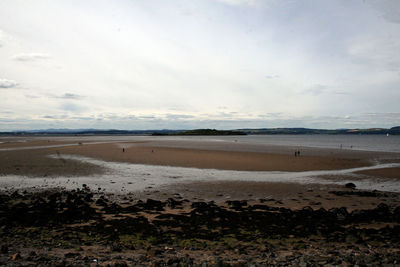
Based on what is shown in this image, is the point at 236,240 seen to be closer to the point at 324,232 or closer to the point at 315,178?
the point at 324,232

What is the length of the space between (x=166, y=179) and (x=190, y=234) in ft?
37.5

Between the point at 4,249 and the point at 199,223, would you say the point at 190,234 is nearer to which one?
the point at 199,223

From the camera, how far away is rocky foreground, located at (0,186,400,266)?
7188mm

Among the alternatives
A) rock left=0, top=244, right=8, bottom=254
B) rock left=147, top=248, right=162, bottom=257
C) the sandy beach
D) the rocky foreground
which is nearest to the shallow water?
the sandy beach

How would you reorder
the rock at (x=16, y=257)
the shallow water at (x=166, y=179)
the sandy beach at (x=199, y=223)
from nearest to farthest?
the rock at (x=16, y=257) < the sandy beach at (x=199, y=223) < the shallow water at (x=166, y=179)

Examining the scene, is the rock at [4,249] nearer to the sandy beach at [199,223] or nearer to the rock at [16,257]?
the sandy beach at [199,223]

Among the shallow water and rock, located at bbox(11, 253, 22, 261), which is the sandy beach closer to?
rock, located at bbox(11, 253, 22, 261)

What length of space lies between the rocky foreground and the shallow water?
488 cm

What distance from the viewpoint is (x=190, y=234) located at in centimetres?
924

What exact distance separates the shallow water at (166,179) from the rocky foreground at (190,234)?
4.88 meters

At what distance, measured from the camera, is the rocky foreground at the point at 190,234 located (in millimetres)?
7188

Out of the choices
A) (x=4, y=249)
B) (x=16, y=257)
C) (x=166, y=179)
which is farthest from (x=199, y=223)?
(x=166, y=179)

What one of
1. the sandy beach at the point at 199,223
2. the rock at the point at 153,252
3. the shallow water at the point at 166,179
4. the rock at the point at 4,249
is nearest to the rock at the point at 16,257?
the sandy beach at the point at 199,223

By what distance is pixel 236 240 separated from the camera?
877 centimetres
